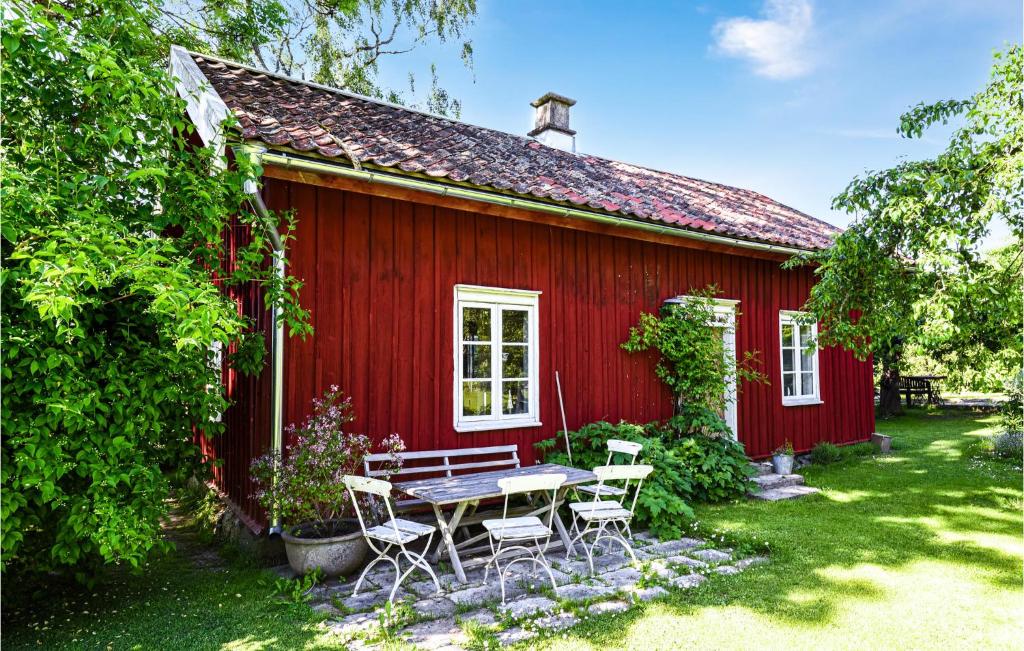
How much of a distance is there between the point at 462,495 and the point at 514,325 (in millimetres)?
2731

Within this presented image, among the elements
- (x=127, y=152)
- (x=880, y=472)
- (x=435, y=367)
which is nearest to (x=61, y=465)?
(x=127, y=152)

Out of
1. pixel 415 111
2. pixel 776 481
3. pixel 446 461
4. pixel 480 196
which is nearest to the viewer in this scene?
pixel 480 196

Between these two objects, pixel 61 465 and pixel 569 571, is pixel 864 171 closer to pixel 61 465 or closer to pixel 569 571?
pixel 569 571

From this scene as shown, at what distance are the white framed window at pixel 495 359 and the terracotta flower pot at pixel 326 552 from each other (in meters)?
1.79

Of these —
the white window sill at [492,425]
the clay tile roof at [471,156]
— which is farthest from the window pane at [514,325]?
the clay tile roof at [471,156]

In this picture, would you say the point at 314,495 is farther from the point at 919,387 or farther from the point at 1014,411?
the point at 919,387

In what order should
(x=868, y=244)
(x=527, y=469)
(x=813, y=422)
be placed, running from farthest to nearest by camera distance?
(x=813, y=422), (x=527, y=469), (x=868, y=244)

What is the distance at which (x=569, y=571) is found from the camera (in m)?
4.93

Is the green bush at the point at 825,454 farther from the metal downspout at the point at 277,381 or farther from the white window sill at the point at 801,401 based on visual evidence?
the metal downspout at the point at 277,381

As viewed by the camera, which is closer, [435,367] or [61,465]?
[61,465]

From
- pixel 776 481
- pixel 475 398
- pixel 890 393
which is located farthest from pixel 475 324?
pixel 890 393

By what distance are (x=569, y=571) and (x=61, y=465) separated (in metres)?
3.55

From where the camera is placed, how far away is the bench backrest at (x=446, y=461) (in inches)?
225

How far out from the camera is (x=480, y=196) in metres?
6.02
